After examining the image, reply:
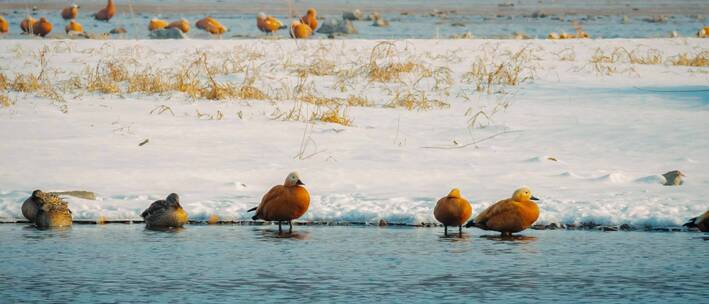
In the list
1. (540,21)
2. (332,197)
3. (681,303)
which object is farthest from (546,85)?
(540,21)

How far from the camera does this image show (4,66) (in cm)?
2000

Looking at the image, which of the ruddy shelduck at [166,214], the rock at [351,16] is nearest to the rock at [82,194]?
the ruddy shelduck at [166,214]

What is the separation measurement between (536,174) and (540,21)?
4292cm

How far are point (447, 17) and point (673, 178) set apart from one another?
48.3 m

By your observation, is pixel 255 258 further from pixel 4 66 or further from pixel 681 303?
pixel 4 66

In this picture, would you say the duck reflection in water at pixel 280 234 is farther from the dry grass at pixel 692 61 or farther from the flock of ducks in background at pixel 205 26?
the flock of ducks in background at pixel 205 26

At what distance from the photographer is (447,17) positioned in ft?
196

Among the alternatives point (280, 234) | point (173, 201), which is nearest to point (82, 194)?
point (173, 201)

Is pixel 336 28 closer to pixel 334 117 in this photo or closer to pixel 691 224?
pixel 334 117

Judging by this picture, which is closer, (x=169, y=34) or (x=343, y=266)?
(x=343, y=266)

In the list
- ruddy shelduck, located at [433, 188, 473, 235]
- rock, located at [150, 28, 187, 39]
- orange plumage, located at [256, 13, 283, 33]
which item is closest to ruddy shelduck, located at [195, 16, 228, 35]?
orange plumage, located at [256, 13, 283, 33]

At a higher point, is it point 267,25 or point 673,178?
point 267,25

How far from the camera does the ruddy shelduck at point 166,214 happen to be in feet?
32.6

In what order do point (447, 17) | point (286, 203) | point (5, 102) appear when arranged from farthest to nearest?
point (447, 17), point (5, 102), point (286, 203)
